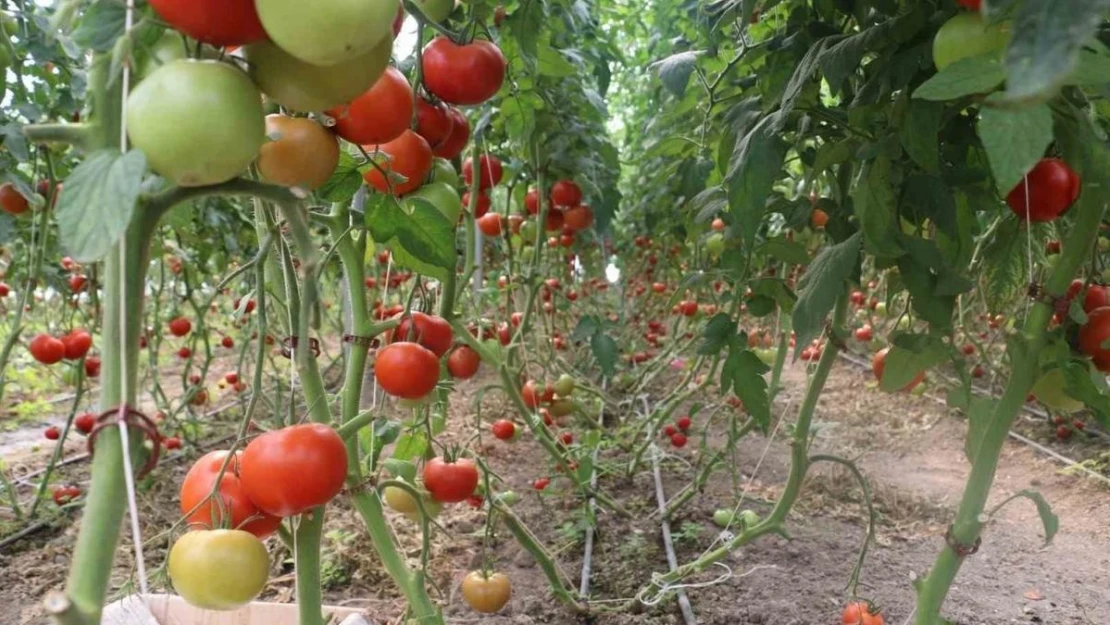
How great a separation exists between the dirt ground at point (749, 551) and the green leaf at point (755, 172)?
2.14 feet

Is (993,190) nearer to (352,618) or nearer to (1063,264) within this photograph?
(1063,264)

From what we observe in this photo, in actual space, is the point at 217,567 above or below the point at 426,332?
below

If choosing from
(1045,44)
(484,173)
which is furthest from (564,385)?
(1045,44)

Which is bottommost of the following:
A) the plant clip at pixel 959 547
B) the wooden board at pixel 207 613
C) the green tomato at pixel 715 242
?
the wooden board at pixel 207 613

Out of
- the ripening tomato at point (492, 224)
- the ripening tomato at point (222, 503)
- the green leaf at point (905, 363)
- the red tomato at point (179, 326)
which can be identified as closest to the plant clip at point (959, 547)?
the green leaf at point (905, 363)

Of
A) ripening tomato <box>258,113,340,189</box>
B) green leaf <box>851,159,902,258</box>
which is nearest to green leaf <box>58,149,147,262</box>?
ripening tomato <box>258,113,340,189</box>

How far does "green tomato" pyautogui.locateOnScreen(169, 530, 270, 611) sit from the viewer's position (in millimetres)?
607

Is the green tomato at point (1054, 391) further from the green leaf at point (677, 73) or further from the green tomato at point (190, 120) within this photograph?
the green tomato at point (190, 120)

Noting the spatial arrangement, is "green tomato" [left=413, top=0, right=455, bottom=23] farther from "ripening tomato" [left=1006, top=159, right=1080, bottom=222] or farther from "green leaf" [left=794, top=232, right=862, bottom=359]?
"ripening tomato" [left=1006, top=159, right=1080, bottom=222]

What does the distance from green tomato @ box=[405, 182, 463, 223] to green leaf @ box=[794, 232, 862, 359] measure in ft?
1.50

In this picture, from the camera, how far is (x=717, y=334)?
1.36 meters

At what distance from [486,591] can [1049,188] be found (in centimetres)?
123

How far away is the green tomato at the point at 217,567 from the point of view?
61 centimetres

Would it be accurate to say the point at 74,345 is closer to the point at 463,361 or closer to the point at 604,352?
the point at 463,361
